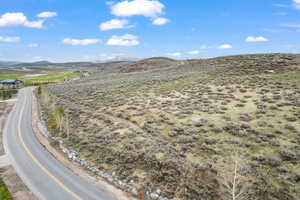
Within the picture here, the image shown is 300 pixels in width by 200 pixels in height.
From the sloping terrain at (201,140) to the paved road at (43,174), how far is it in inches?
101

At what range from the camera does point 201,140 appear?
1728 cm

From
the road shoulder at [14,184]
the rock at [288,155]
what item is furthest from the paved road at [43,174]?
the rock at [288,155]

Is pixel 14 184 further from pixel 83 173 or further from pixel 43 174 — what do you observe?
pixel 83 173

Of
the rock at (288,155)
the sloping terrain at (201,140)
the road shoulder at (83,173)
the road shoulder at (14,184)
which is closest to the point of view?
the sloping terrain at (201,140)

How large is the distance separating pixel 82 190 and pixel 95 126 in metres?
12.1

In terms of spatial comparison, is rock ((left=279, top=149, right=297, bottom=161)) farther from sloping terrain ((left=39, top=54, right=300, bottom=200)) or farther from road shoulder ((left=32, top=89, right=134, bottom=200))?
road shoulder ((left=32, top=89, right=134, bottom=200))

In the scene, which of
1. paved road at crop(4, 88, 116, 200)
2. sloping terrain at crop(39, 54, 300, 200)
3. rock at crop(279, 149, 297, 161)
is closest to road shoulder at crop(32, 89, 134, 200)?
paved road at crop(4, 88, 116, 200)

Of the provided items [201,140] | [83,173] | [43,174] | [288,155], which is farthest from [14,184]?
[288,155]

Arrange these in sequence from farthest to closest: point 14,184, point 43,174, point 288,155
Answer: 1. point 43,174
2. point 14,184
3. point 288,155

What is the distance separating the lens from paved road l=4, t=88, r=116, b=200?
13812 millimetres

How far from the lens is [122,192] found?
1395 cm

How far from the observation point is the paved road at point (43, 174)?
13.8 meters

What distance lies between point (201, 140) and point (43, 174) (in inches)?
615

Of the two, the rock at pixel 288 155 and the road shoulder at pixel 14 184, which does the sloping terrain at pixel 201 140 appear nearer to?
the rock at pixel 288 155
